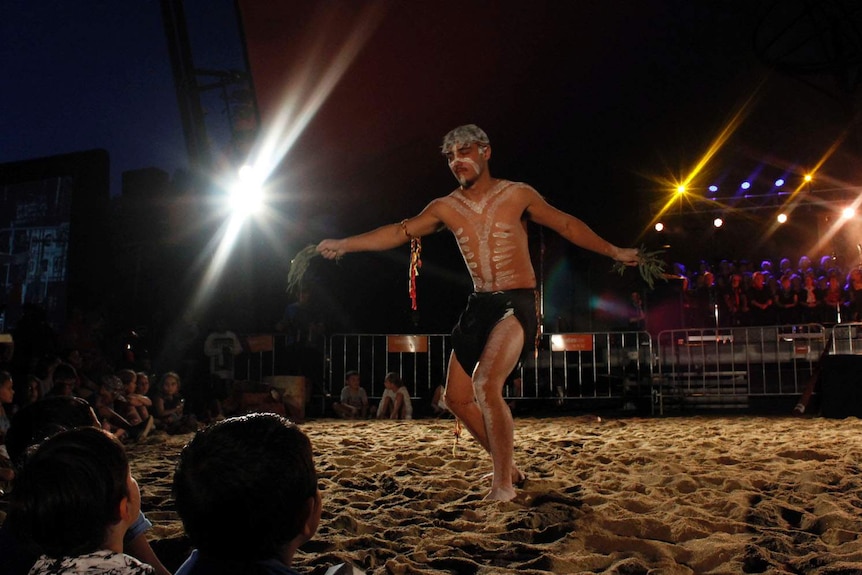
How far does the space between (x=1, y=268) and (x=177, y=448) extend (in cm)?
998

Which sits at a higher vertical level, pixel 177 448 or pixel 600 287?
pixel 600 287

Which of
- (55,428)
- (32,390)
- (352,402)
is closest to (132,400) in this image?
(32,390)

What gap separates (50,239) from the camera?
48.1ft

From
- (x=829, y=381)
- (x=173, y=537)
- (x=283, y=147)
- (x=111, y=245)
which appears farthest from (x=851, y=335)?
(x=111, y=245)

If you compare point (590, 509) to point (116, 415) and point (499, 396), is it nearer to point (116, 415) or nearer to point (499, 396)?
point (499, 396)

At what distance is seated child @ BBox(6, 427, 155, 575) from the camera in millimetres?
1722

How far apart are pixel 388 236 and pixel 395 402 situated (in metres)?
7.11

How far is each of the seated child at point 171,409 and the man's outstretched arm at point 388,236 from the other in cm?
498

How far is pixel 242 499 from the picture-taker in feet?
→ 4.90

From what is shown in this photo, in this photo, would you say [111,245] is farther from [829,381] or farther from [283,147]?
[829,381]

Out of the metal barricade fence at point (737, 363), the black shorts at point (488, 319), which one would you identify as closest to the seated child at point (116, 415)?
the black shorts at point (488, 319)

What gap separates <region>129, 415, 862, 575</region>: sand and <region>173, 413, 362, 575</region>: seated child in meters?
1.60

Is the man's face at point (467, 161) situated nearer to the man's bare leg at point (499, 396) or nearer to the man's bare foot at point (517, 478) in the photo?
the man's bare leg at point (499, 396)

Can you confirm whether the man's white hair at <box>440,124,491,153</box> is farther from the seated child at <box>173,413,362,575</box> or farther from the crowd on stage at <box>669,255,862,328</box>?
the crowd on stage at <box>669,255,862,328</box>
